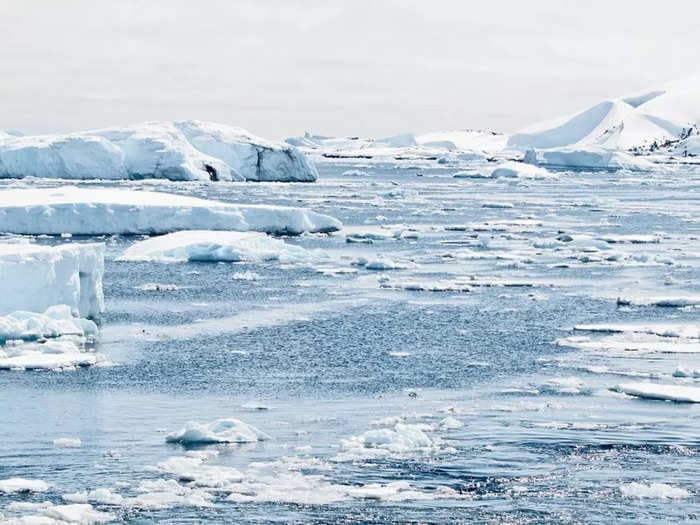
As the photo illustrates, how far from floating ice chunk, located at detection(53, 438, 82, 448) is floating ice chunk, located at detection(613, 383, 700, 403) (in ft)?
14.5

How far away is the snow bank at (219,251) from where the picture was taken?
64.8ft

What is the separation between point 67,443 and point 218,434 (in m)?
1.02

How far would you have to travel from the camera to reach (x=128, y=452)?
8.28 m

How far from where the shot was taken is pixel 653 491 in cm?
743

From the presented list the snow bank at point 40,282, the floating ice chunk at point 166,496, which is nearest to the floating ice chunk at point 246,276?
the snow bank at point 40,282

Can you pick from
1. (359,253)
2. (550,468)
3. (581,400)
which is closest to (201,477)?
(550,468)

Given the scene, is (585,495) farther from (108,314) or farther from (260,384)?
(108,314)

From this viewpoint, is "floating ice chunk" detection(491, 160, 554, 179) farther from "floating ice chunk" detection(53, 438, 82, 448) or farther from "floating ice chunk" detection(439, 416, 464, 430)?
"floating ice chunk" detection(53, 438, 82, 448)

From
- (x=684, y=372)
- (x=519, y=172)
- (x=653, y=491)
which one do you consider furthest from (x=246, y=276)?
(x=519, y=172)

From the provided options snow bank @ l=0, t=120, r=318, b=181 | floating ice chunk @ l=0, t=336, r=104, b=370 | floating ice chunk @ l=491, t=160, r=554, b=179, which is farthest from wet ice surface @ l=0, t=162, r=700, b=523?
floating ice chunk @ l=491, t=160, r=554, b=179

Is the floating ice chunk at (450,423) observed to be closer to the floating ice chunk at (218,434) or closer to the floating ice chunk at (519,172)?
the floating ice chunk at (218,434)

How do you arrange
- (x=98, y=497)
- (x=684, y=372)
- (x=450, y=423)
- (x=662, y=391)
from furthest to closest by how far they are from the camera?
(x=684, y=372) < (x=662, y=391) < (x=450, y=423) < (x=98, y=497)

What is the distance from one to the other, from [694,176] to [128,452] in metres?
54.2

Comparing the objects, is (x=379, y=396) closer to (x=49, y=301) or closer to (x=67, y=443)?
(x=67, y=443)
